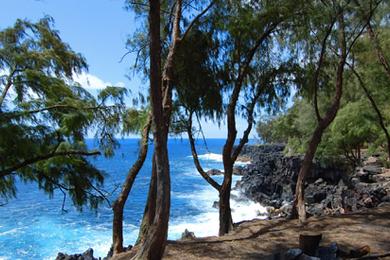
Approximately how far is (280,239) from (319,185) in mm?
20755

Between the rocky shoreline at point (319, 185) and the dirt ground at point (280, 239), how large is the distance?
662cm

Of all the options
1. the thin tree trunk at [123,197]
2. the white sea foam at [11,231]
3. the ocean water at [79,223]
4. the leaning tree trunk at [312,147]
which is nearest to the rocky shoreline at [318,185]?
the ocean water at [79,223]

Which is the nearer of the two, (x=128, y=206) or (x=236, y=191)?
(x=128, y=206)

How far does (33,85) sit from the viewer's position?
5891 millimetres

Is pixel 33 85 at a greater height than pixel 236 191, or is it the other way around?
pixel 33 85

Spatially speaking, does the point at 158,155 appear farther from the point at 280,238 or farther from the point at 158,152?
the point at 280,238

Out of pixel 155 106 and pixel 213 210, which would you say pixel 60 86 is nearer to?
pixel 155 106

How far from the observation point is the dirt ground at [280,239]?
6414 millimetres

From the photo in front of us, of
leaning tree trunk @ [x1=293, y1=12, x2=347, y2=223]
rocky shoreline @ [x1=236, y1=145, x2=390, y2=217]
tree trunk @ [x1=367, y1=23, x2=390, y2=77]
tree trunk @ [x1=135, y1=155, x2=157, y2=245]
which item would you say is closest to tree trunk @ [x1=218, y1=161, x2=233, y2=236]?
leaning tree trunk @ [x1=293, y1=12, x2=347, y2=223]

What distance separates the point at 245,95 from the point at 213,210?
17146 mm

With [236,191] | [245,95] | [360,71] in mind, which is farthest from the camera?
[236,191]

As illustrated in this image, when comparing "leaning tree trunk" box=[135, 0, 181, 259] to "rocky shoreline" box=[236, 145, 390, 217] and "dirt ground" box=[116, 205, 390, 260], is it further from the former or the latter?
"rocky shoreline" box=[236, 145, 390, 217]

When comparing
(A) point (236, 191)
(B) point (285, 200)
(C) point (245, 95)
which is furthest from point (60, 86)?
(A) point (236, 191)

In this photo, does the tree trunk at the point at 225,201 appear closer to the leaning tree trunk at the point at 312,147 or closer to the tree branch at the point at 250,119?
the tree branch at the point at 250,119
